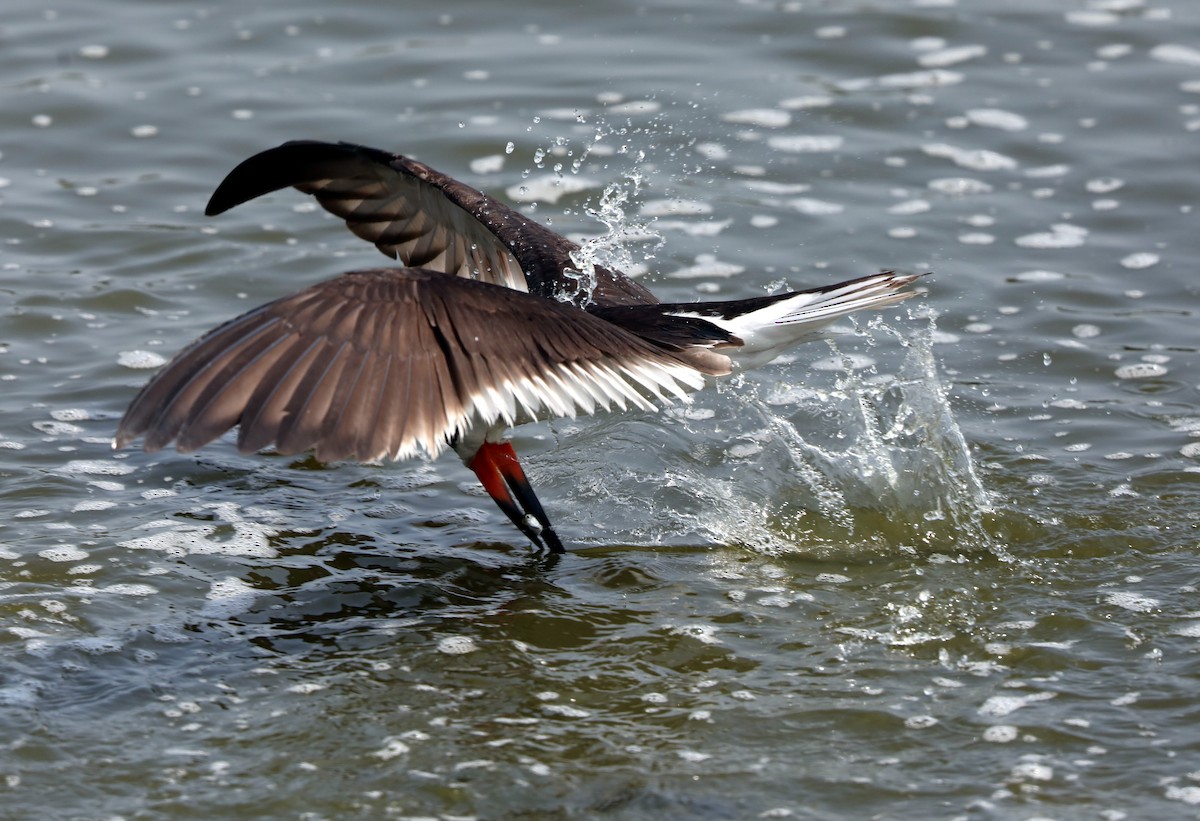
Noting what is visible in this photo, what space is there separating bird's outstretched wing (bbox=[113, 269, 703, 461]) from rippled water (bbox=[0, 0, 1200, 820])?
975 millimetres

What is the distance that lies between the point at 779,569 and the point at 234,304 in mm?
3959

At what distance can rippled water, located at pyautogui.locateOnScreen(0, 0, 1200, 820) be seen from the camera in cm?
466

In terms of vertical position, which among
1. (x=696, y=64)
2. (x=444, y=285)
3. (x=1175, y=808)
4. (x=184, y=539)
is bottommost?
(x=1175, y=808)

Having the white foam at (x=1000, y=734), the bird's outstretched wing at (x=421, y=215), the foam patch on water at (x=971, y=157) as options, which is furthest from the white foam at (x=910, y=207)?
the white foam at (x=1000, y=734)

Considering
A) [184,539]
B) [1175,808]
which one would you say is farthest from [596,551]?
[1175,808]

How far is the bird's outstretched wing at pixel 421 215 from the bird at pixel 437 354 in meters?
0.01

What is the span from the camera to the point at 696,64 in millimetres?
10969

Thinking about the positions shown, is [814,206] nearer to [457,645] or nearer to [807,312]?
[807,312]

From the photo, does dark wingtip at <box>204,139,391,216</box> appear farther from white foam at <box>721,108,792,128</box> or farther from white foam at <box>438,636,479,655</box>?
white foam at <box>721,108,792,128</box>

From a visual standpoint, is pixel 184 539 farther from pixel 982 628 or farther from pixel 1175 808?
pixel 1175 808

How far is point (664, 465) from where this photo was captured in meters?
6.81

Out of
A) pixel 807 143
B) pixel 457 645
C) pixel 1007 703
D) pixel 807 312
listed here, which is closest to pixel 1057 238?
pixel 807 143

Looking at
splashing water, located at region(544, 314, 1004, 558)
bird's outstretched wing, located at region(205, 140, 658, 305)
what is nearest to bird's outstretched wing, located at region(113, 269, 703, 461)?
splashing water, located at region(544, 314, 1004, 558)

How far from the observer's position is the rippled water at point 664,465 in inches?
183
